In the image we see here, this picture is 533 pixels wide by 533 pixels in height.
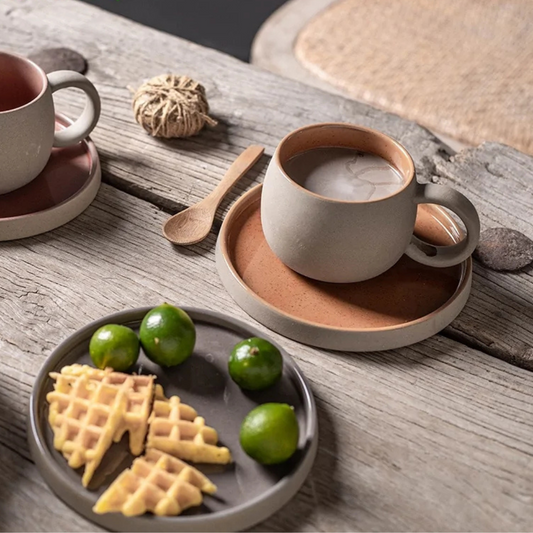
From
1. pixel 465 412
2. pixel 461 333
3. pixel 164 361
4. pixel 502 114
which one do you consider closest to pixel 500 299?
pixel 461 333

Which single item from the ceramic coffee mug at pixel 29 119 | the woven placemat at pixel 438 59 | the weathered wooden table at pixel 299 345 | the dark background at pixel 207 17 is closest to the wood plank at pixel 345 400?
the weathered wooden table at pixel 299 345

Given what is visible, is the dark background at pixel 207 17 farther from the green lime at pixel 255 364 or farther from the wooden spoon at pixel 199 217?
the green lime at pixel 255 364

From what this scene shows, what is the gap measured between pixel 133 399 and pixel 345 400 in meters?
0.26

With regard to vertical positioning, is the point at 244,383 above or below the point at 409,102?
above

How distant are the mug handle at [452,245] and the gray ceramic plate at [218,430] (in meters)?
0.26

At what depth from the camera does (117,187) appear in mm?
A: 1235

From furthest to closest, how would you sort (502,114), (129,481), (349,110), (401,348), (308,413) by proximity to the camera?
(502,114) → (349,110) → (401,348) → (308,413) → (129,481)

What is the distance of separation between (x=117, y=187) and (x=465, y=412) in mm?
654

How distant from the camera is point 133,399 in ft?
2.76

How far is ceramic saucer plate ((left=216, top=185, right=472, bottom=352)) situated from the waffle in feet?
0.71

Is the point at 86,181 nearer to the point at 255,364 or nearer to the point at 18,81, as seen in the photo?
the point at 18,81

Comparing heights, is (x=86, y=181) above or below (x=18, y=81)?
below

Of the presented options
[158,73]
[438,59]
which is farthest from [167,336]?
[438,59]

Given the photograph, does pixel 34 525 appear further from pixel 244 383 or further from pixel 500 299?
pixel 500 299
